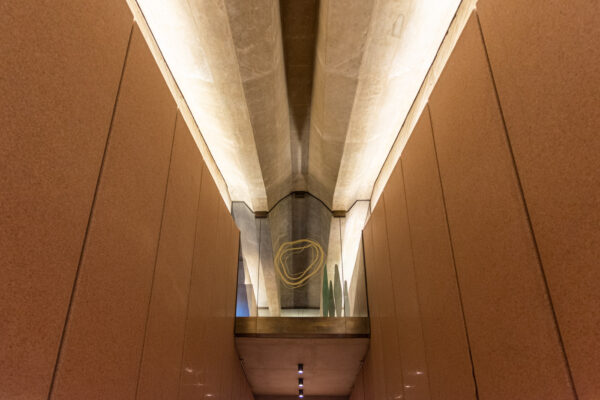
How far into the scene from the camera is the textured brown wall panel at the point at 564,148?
45.2 inches

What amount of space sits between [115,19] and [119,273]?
1161 mm

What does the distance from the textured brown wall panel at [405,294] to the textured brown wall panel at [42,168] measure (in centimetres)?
221

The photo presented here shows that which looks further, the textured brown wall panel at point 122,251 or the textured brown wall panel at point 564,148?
the textured brown wall panel at point 122,251

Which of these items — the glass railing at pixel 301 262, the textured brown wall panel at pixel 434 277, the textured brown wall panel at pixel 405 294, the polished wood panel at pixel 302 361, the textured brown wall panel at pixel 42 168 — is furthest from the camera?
the glass railing at pixel 301 262

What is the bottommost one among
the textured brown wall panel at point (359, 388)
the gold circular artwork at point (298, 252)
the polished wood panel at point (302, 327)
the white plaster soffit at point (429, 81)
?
the textured brown wall panel at point (359, 388)

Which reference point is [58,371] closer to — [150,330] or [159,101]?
[150,330]

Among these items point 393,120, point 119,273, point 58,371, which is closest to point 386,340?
point 393,120

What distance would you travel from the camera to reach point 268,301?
15.8 feet

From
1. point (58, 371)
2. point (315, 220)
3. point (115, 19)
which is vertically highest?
point (315, 220)

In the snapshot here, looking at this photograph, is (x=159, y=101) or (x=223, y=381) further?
(x=223, y=381)

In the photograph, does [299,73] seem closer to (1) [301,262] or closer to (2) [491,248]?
(1) [301,262]

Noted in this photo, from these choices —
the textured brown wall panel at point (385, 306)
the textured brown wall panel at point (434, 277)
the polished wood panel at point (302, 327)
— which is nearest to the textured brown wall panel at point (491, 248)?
the textured brown wall panel at point (434, 277)

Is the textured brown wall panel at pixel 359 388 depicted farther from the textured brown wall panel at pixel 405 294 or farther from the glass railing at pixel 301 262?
the textured brown wall panel at pixel 405 294

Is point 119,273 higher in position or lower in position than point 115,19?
lower
